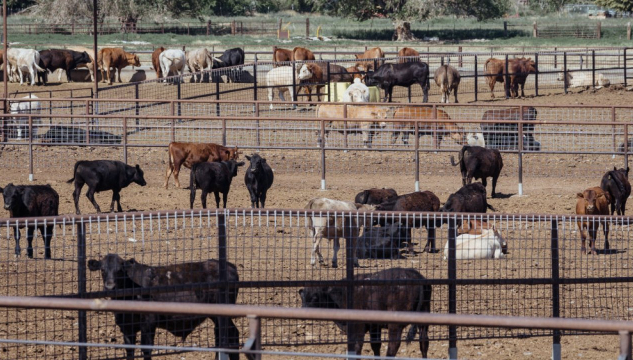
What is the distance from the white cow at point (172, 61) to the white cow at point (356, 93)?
31.6 ft

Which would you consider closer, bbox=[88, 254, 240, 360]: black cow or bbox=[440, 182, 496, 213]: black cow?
bbox=[88, 254, 240, 360]: black cow

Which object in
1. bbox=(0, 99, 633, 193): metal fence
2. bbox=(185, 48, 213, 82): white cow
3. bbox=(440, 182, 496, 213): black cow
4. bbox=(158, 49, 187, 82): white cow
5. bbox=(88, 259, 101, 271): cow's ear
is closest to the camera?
bbox=(88, 259, 101, 271): cow's ear

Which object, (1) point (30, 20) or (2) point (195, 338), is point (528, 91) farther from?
(1) point (30, 20)

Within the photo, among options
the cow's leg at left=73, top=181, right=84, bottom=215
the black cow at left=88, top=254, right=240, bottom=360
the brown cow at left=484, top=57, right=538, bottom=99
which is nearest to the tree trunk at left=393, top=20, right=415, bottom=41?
the brown cow at left=484, top=57, right=538, bottom=99

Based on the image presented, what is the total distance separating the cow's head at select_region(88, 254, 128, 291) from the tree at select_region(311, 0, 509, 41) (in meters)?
41.6

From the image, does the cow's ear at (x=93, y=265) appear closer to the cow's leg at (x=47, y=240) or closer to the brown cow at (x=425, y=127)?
the cow's leg at (x=47, y=240)

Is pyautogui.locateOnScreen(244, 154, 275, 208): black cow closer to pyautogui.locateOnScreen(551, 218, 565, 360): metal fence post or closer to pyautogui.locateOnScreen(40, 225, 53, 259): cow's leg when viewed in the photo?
pyautogui.locateOnScreen(40, 225, 53, 259): cow's leg

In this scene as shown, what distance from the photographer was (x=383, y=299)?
791cm

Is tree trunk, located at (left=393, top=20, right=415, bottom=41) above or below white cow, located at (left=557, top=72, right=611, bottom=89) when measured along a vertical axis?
above

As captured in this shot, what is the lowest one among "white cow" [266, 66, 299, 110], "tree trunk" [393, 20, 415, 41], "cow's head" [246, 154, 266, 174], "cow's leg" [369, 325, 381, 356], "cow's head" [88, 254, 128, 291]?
"cow's leg" [369, 325, 381, 356]

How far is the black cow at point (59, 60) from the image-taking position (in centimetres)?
3384

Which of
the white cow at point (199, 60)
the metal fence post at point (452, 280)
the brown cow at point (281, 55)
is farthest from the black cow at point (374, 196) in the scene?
the white cow at point (199, 60)

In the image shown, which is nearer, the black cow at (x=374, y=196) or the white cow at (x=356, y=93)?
the black cow at (x=374, y=196)

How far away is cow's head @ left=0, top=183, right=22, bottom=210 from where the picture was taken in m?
12.6
